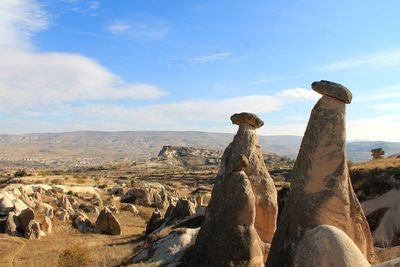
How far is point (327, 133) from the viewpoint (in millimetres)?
9742

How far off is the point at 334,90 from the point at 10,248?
1657 centimetres

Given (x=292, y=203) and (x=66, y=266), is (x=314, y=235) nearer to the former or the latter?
(x=292, y=203)

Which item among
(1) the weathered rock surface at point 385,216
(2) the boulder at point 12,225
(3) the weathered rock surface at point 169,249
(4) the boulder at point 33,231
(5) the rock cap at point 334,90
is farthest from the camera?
(2) the boulder at point 12,225

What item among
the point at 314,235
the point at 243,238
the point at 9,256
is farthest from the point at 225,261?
the point at 9,256

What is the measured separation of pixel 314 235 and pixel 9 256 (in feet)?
49.9

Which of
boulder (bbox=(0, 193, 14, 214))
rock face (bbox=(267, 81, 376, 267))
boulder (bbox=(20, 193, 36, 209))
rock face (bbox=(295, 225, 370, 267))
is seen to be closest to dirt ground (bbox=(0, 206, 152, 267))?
boulder (bbox=(0, 193, 14, 214))

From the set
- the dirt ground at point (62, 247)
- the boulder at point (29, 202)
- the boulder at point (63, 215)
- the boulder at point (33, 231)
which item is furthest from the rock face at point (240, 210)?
the boulder at point (29, 202)

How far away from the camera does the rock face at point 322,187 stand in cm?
940

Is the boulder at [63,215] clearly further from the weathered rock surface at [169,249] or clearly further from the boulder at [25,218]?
the weathered rock surface at [169,249]

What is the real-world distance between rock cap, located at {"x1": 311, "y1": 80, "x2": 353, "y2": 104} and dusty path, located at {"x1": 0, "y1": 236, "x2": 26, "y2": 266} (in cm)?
1400

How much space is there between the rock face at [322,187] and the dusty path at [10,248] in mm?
12605

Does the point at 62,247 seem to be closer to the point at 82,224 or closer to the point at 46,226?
the point at 46,226

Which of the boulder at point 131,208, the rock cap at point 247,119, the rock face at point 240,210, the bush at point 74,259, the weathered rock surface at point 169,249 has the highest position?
the rock cap at point 247,119

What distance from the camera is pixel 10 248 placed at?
20453mm
